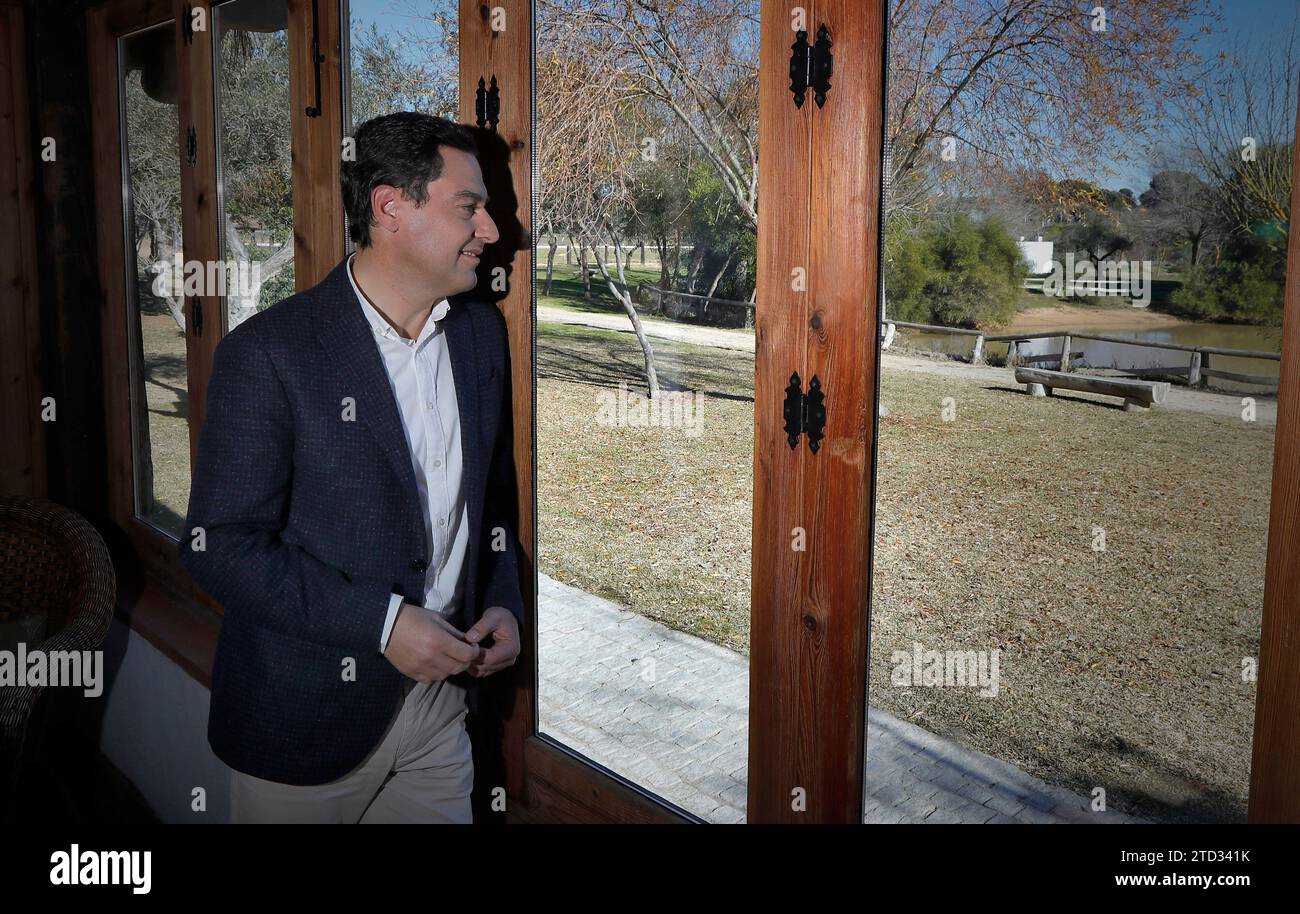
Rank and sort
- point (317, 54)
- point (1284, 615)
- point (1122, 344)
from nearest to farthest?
point (1284, 615), point (1122, 344), point (317, 54)

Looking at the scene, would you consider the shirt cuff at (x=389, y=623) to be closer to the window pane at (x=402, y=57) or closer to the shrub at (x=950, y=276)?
the shrub at (x=950, y=276)

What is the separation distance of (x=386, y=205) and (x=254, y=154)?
1.51 meters

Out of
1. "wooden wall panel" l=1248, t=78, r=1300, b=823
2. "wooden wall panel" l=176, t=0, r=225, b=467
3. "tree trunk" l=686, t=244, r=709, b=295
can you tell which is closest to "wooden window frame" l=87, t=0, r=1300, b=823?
"wooden wall panel" l=1248, t=78, r=1300, b=823

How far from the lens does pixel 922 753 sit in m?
1.63

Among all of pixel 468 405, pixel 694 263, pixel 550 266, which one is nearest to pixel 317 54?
pixel 550 266

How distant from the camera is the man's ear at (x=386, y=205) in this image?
183 cm

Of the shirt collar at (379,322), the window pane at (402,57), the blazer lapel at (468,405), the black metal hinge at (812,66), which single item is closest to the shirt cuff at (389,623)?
the blazer lapel at (468,405)

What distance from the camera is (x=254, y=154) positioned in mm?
3102

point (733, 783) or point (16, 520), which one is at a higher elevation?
point (16, 520)

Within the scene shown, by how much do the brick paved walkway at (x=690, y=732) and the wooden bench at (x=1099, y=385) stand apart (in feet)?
1.80

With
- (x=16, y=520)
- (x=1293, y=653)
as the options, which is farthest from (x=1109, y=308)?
(x=16, y=520)

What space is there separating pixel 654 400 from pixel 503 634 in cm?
51

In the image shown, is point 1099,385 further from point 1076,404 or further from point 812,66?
point 812,66

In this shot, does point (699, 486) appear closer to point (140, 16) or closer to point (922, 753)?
point (922, 753)
